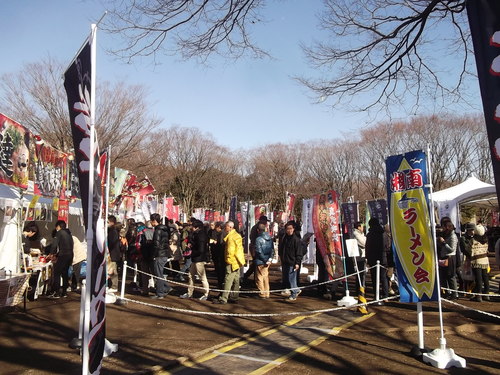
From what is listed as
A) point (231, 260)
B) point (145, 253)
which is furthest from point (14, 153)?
point (231, 260)

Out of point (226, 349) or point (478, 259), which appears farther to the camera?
point (478, 259)

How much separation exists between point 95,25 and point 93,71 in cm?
36

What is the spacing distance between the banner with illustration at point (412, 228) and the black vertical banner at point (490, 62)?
3209 mm

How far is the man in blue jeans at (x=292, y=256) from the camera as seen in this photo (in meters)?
9.48

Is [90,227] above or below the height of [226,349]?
above

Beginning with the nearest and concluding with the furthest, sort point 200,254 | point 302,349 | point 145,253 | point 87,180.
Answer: point 87,180
point 302,349
point 200,254
point 145,253

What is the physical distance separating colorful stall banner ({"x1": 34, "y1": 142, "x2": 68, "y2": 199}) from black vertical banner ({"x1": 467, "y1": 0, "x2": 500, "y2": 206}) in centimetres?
920

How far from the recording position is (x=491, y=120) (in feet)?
7.86

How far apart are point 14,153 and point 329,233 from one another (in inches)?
256

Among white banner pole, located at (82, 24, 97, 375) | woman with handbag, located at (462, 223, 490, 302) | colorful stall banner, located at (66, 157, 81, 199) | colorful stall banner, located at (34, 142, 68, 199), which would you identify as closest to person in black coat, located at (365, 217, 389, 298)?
woman with handbag, located at (462, 223, 490, 302)

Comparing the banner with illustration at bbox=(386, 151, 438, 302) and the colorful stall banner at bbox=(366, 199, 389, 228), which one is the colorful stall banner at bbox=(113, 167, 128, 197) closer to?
the colorful stall banner at bbox=(366, 199, 389, 228)

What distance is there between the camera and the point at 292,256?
9500mm

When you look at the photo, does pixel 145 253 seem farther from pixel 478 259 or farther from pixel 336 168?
pixel 336 168

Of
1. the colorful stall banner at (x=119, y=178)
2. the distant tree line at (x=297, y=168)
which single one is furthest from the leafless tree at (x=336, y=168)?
the colorful stall banner at (x=119, y=178)
